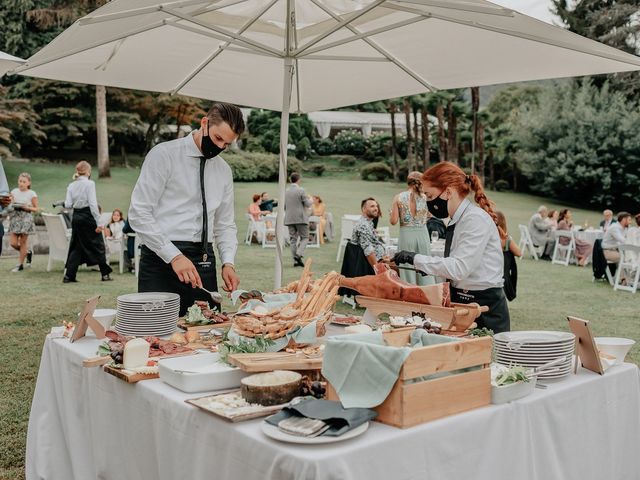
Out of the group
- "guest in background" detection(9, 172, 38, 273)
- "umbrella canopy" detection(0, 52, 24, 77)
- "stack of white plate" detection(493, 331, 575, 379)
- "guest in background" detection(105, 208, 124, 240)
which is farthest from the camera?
"guest in background" detection(105, 208, 124, 240)

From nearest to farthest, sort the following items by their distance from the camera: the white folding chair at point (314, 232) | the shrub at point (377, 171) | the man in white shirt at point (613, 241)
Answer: the man in white shirt at point (613, 241) < the white folding chair at point (314, 232) < the shrub at point (377, 171)

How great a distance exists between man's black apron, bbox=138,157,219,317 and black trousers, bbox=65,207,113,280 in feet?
22.5

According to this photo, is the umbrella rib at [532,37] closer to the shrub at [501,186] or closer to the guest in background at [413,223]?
the guest in background at [413,223]

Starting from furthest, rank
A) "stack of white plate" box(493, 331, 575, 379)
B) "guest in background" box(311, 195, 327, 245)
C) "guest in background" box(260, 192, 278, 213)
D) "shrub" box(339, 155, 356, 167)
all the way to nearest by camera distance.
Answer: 1. "shrub" box(339, 155, 356, 167)
2. "guest in background" box(260, 192, 278, 213)
3. "guest in background" box(311, 195, 327, 245)
4. "stack of white plate" box(493, 331, 575, 379)

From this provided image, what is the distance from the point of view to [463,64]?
161 inches

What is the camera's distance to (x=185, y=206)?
3.32 metres

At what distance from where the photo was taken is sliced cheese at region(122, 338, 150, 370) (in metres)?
2.28

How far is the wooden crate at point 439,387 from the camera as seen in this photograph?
1779 mm

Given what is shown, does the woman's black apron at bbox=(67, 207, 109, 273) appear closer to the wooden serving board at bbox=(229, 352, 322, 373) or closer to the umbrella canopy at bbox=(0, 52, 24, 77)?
the umbrella canopy at bbox=(0, 52, 24, 77)

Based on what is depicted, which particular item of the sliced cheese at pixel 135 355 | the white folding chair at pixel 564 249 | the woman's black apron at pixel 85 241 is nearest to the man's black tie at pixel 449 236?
the sliced cheese at pixel 135 355

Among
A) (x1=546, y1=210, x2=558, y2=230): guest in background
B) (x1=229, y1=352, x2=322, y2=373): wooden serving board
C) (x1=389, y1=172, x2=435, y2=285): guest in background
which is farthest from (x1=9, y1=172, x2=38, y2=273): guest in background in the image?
(x1=546, y1=210, x2=558, y2=230): guest in background

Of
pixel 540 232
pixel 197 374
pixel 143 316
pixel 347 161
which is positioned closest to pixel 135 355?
pixel 197 374

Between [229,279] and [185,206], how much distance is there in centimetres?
41

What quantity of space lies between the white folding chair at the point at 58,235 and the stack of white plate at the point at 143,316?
8131 millimetres
